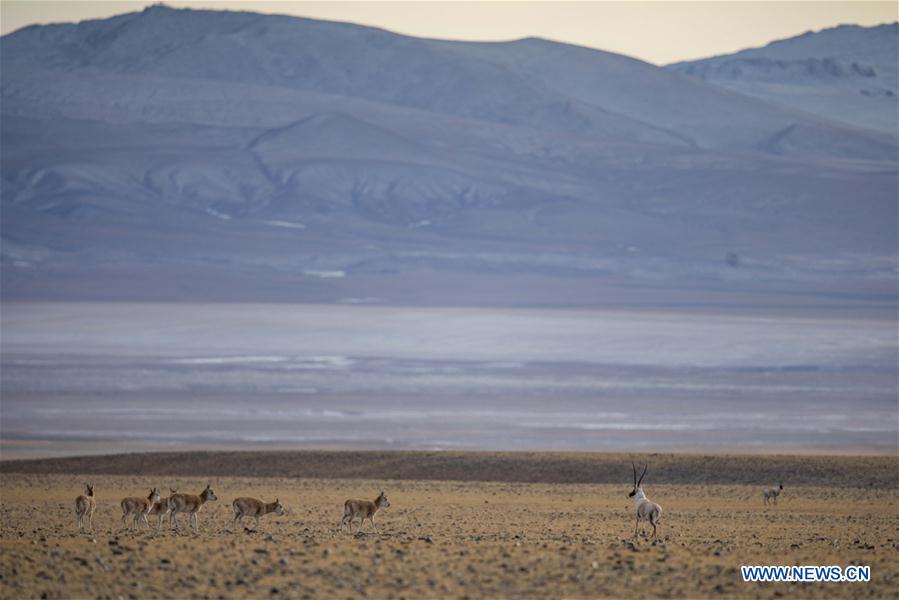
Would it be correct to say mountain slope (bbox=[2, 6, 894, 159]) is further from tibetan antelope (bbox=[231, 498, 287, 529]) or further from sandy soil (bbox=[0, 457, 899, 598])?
tibetan antelope (bbox=[231, 498, 287, 529])

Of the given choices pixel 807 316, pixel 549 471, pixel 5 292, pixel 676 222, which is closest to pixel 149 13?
pixel 676 222

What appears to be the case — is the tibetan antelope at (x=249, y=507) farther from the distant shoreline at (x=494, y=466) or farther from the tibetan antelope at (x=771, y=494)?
the distant shoreline at (x=494, y=466)

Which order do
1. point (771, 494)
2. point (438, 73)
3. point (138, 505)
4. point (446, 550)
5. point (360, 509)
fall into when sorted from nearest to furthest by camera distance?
point (446, 550)
point (138, 505)
point (360, 509)
point (771, 494)
point (438, 73)

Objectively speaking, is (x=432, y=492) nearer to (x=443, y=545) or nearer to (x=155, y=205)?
(x=443, y=545)

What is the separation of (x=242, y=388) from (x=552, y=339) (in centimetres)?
1795

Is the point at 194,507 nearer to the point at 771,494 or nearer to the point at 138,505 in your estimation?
the point at 138,505

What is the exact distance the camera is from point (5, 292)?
236 ft

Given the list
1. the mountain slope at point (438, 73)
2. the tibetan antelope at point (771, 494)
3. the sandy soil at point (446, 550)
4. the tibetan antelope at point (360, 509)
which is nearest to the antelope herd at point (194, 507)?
the tibetan antelope at point (360, 509)

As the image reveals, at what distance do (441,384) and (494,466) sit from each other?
14.0m

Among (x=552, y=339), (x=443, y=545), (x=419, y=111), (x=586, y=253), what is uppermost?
(x=419, y=111)

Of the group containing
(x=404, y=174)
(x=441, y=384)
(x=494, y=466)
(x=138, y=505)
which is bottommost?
(x=138, y=505)

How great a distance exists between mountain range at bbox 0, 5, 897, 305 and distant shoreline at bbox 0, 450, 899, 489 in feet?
165

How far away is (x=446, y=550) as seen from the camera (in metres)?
11.2

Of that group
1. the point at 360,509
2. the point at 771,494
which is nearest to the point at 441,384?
the point at 771,494
